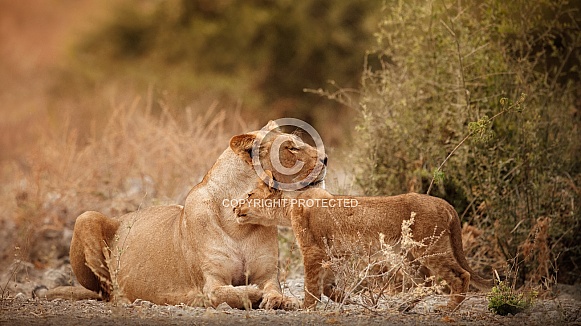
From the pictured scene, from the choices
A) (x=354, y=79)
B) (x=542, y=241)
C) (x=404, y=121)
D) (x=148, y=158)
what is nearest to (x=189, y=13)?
(x=354, y=79)

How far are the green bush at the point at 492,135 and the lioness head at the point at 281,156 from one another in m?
1.84

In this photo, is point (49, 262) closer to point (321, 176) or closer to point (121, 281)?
point (121, 281)

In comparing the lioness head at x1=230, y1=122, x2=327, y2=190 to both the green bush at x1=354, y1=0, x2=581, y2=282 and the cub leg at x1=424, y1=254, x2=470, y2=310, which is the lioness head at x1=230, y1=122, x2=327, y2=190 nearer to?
the cub leg at x1=424, y1=254, x2=470, y2=310

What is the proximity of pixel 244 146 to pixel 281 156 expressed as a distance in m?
0.26

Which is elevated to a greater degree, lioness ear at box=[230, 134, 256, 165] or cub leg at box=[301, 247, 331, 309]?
lioness ear at box=[230, 134, 256, 165]

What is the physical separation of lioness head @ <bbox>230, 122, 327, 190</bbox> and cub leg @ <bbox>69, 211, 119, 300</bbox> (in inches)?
59.3

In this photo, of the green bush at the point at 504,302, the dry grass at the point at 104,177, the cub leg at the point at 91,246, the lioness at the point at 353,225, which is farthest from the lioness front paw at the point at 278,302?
the dry grass at the point at 104,177

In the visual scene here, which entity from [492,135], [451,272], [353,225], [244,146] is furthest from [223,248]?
[492,135]

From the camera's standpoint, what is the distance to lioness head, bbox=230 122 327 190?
6.20 meters

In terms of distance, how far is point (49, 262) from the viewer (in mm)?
9422

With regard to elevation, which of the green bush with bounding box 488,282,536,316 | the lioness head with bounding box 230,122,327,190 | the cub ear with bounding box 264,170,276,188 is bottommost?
the green bush with bounding box 488,282,536,316

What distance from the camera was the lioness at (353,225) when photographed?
234 inches

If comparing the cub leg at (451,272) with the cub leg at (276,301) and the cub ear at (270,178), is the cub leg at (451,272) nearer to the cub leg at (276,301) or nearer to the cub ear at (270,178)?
the cub leg at (276,301)

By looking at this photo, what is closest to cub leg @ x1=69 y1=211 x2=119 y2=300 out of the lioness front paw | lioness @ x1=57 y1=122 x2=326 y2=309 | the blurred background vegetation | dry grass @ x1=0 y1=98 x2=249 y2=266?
lioness @ x1=57 y1=122 x2=326 y2=309
